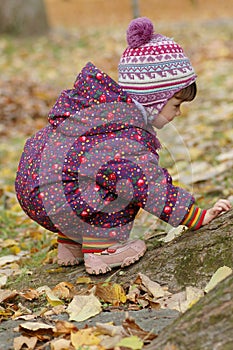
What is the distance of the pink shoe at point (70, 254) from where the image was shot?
2.76 m

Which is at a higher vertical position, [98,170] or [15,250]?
[98,170]

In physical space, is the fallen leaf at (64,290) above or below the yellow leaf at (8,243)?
above

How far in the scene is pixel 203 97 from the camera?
8141 mm

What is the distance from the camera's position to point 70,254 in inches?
109

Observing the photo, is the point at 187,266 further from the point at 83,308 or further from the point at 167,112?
the point at 167,112

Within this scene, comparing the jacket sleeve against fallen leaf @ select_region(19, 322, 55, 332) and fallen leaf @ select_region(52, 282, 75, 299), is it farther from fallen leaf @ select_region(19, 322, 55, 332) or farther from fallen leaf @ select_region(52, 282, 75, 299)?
fallen leaf @ select_region(19, 322, 55, 332)

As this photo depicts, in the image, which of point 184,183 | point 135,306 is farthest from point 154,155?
point 184,183

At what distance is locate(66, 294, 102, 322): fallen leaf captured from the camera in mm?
2105

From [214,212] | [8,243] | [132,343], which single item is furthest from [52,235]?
[132,343]

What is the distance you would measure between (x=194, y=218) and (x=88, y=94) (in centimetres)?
69

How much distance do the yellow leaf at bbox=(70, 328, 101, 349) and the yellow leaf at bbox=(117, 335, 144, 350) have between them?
111 millimetres

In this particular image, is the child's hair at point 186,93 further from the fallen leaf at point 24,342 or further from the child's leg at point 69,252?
the fallen leaf at point 24,342

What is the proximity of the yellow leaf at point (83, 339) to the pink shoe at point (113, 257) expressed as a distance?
661 mm

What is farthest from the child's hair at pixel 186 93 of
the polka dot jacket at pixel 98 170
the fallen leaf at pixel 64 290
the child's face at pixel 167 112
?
the fallen leaf at pixel 64 290
